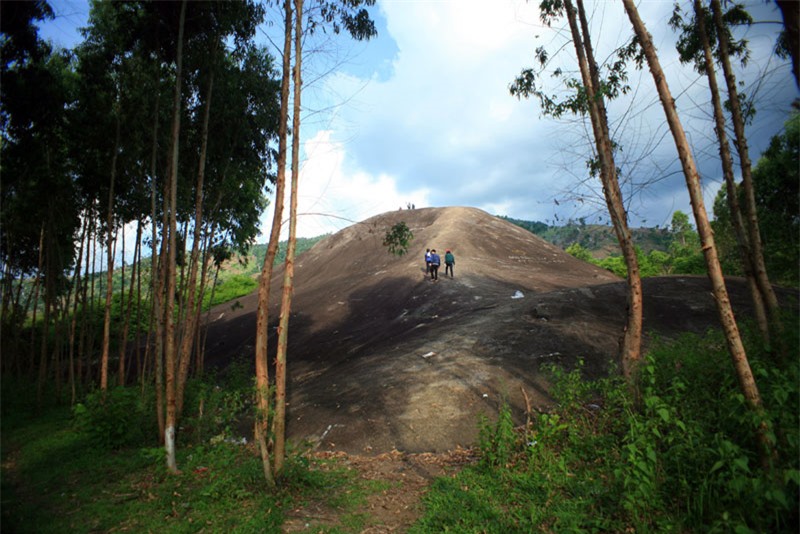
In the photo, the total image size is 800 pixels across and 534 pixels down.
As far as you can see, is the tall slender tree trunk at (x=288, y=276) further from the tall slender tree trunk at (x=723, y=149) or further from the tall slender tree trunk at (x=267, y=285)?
the tall slender tree trunk at (x=723, y=149)

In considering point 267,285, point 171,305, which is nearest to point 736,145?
point 267,285

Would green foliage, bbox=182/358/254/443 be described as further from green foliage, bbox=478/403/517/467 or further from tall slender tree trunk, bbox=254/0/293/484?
green foliage, bbox=478/403/517/467

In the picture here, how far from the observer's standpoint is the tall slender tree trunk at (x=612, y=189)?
8.02m

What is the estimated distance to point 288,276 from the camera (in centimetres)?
675

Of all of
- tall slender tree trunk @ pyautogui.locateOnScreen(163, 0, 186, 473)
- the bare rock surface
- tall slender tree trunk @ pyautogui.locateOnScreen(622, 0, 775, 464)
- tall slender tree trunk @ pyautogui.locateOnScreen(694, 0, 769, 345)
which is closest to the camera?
tall slender tree trunk @ pyautogui.locateOnScreen(622, 0, 775, 464)

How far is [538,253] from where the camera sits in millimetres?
33750

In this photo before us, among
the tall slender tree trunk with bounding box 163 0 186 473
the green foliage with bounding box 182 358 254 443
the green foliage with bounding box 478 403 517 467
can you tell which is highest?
the tall slender tree trunk with bounding box 163 0 186 473

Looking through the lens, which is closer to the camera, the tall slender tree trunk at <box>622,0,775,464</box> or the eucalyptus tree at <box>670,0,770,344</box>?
the tall slender tree trunk at <box>622,0,775,464</box>

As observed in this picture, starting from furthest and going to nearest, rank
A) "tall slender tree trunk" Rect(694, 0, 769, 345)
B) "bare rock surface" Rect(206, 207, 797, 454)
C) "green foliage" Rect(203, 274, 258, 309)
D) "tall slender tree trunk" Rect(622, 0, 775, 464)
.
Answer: "green foliage" Rect(203, 274, 258, 309), "bare rock surface" Rect(206, 207, 797, 454), "tall slender tree trunk" Rect(694, 0, 769, 345), "tall slender tree trunk" Rect(622, 0, 775, 464)

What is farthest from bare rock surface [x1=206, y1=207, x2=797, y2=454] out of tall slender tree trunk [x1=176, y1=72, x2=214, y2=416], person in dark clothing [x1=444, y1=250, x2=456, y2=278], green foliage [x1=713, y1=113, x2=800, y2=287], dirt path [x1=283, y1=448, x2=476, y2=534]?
green foliage [x1=713, y1=113, x2=800, y2=287]

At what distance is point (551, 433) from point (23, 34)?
34.4 ft

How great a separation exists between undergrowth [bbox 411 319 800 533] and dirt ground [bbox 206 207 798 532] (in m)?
1.15

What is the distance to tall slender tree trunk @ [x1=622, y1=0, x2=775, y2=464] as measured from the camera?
4.32m

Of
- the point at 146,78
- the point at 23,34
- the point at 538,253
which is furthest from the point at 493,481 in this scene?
the point at 538,253
